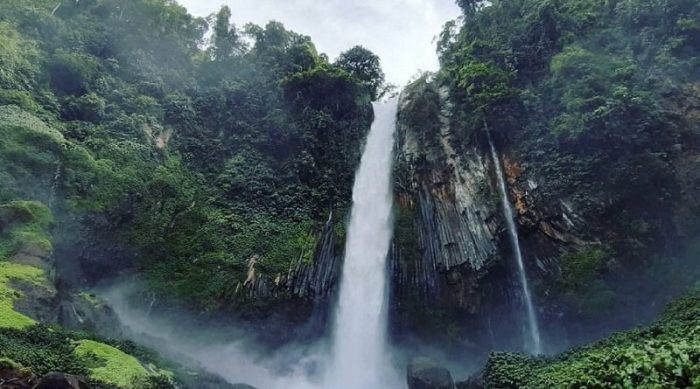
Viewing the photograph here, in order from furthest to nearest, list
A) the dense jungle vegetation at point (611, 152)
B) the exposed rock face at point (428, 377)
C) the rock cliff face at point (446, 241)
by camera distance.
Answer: the rock cliff face at point (446, 241) → the dense jungle vegetation at point (611, 152) → the exposed rock face at point (428, 377)

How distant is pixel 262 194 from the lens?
23.5m

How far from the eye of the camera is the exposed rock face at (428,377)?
16.0 metres

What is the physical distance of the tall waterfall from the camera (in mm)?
19953

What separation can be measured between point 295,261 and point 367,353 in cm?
484

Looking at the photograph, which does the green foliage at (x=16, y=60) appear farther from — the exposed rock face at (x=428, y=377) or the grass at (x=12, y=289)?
the exposed rock face at (x=428, y=377)

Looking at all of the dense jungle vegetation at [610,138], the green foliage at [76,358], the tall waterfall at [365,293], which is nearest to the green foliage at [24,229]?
the green foliage at [76,358]

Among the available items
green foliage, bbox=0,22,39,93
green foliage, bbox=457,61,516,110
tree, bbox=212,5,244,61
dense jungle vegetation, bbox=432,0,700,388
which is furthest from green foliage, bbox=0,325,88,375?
tree, bbox=212,5,244,61

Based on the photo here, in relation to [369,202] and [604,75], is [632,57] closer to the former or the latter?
[604,75]

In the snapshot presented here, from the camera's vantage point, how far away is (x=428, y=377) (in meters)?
16.1

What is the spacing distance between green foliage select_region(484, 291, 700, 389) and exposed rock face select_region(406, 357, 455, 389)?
6.63ft

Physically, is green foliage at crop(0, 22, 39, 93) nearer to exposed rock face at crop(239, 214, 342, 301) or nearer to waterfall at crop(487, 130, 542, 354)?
exposed rock face at crop(239, 214, 342, 301)

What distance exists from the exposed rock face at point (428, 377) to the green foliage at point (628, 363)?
2.02 metres

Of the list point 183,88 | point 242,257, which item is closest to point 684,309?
point 242,257

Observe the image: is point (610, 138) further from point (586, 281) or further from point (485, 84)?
point (485, 84)
